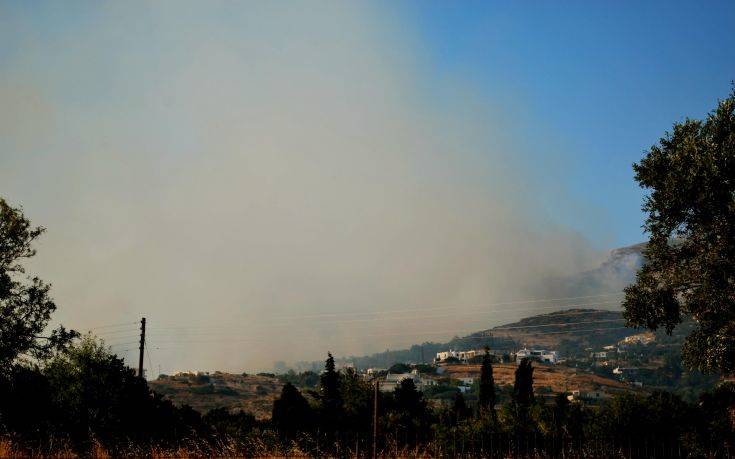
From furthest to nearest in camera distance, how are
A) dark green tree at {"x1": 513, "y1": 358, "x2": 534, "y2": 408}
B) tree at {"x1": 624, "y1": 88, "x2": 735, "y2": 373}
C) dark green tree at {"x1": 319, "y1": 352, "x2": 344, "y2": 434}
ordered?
dark green tree at {"x1": 513, "y1": 358, "x2": 534, "y2": 408} → dark green tree at {"x1": 319, "y1": 352, "x2": 344, "y2": 434} → tree at {"x1": 624, "y1": 88, "x2": 735, "y2": 373}

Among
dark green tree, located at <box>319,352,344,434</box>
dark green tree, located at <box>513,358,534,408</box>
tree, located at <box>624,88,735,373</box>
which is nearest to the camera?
tree, located at <box>624,88,735,373</box>

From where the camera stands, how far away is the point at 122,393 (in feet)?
102

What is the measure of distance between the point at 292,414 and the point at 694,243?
38.3 metres

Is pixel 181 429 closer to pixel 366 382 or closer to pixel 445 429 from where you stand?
pixel 445 429

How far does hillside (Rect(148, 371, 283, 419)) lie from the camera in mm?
140500

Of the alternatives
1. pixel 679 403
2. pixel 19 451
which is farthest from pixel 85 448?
pixel 679 403

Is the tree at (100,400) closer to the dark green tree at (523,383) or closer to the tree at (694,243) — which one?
the tree at (694,243)

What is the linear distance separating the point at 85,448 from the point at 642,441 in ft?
100

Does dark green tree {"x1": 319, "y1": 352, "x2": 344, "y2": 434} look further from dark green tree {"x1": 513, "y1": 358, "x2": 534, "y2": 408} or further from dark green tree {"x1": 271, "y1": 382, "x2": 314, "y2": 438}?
dark green tree {"x1": 513, "y1": 358, "x2": 534, "y2": 408}

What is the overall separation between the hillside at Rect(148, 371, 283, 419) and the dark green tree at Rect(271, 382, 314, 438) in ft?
203

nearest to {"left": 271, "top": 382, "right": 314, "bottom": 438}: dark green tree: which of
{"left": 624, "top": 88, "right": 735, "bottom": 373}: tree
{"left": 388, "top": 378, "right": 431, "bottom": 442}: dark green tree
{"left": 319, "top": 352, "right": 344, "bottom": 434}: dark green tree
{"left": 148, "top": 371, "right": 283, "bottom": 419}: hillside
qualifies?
{"left": 319, "top": 352, "right": 344, "bottom": 434}: dark green tree

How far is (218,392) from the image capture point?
164125mm

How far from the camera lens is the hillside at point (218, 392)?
140500 mm

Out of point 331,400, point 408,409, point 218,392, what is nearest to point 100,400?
point 408,409
